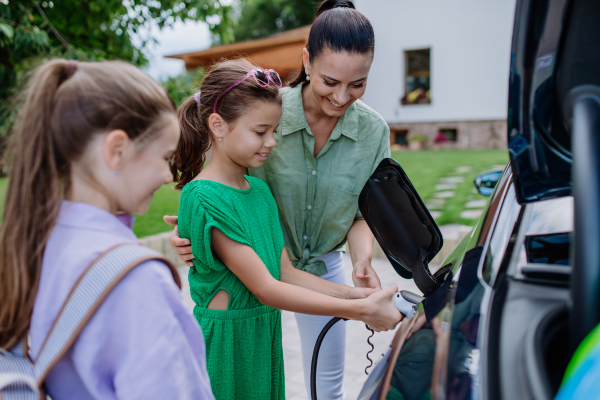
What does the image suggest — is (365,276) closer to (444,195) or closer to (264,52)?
(444,195)

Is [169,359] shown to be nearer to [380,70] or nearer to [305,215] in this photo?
[305,215]

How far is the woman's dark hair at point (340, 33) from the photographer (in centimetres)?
186

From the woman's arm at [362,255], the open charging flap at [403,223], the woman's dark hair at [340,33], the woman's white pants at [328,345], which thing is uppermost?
the woman's dark hair at [340,33]

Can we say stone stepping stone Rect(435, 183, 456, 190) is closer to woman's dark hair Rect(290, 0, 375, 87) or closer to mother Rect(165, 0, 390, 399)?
mother Rect(165, 0, 390, 399)

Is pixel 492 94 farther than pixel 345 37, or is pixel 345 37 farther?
pixel 492 94

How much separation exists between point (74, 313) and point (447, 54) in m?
14.8

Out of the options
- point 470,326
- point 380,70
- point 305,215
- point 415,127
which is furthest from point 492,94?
point 470,326

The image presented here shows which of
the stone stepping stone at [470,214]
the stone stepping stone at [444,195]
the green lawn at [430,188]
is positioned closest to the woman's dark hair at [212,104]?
the green lawn at [430,188]

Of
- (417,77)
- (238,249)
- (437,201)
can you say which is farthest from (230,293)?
(417,77)

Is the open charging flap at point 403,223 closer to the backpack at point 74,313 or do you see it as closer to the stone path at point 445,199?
the backpack at point 74,313

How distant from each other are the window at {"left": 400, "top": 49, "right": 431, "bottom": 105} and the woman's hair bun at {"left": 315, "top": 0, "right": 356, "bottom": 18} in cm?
1361

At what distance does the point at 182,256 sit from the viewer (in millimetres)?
1641

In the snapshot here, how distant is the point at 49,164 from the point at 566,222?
1147 millimetres

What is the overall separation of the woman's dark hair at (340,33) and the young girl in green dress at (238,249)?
A: 0.28 m
